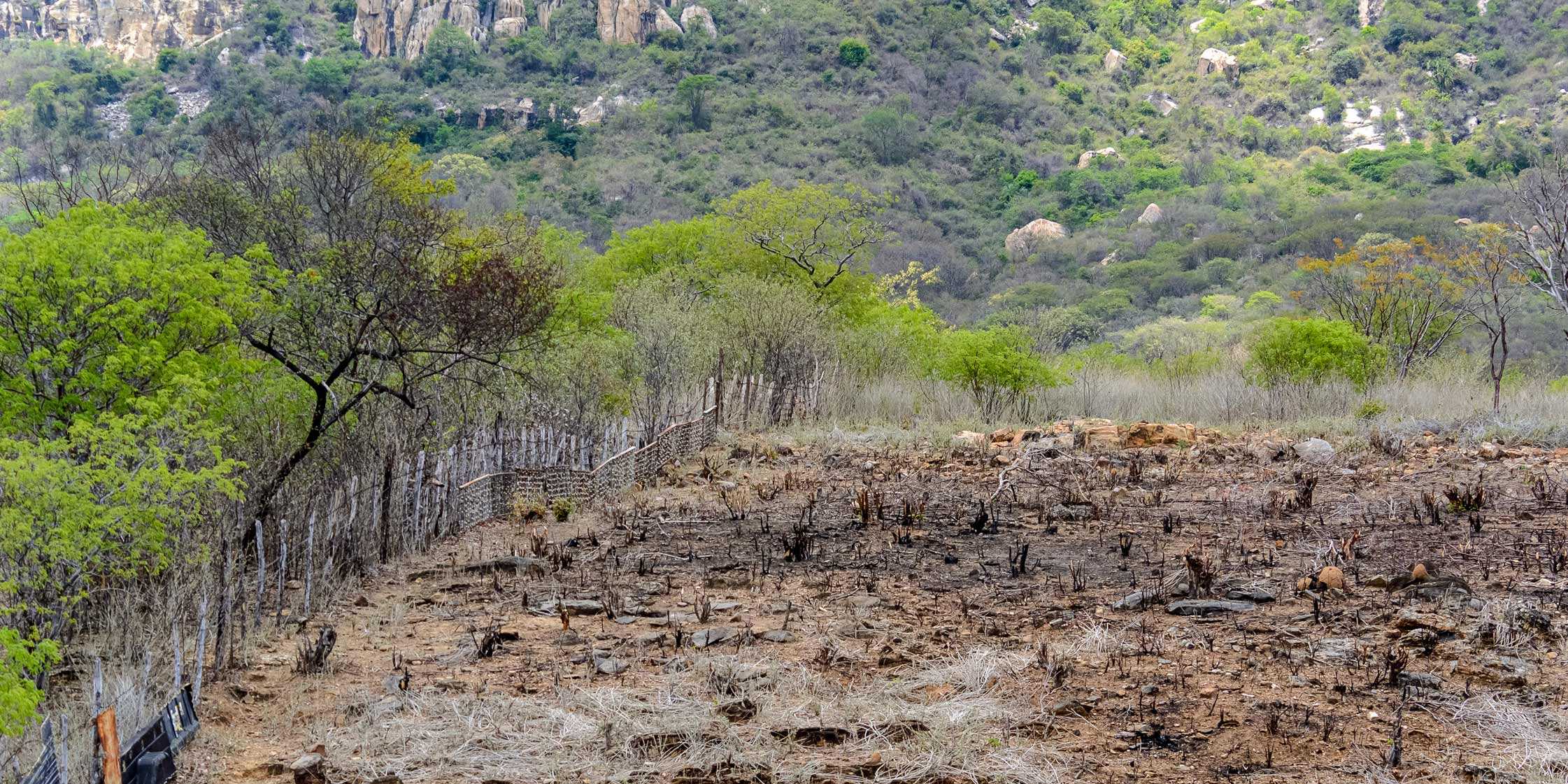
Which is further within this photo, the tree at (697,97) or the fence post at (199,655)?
the tree at (697,97)

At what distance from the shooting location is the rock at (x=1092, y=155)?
65.6m

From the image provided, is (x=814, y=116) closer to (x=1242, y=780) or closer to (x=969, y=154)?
(x=969, y=154)

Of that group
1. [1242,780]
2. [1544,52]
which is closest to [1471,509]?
[1242,780]

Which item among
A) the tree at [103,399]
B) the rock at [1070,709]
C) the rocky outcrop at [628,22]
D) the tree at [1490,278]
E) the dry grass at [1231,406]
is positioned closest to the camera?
the rock at [1070,709]

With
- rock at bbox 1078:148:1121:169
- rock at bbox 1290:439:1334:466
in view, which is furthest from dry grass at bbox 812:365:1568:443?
rock at bbox 1078:148:1121:169

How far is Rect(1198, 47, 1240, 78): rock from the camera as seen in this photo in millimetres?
71625

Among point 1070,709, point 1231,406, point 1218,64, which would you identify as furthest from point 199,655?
point 1218,64

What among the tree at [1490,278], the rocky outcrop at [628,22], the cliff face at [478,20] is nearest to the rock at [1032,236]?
the tree at [1490,278]

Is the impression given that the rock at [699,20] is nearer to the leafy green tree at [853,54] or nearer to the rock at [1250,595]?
the leafy green tree at [853,54]

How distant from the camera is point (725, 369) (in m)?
20.7

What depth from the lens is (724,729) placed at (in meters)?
4.70

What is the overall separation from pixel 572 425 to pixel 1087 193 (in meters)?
52.5

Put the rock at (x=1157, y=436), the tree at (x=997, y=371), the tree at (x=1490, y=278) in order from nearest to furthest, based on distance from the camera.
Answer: the rock at (x=1157, y=436), the tree at (x=1490, y=278), the tree at (x=997, y=371)

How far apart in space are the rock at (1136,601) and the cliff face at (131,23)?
255 ft
